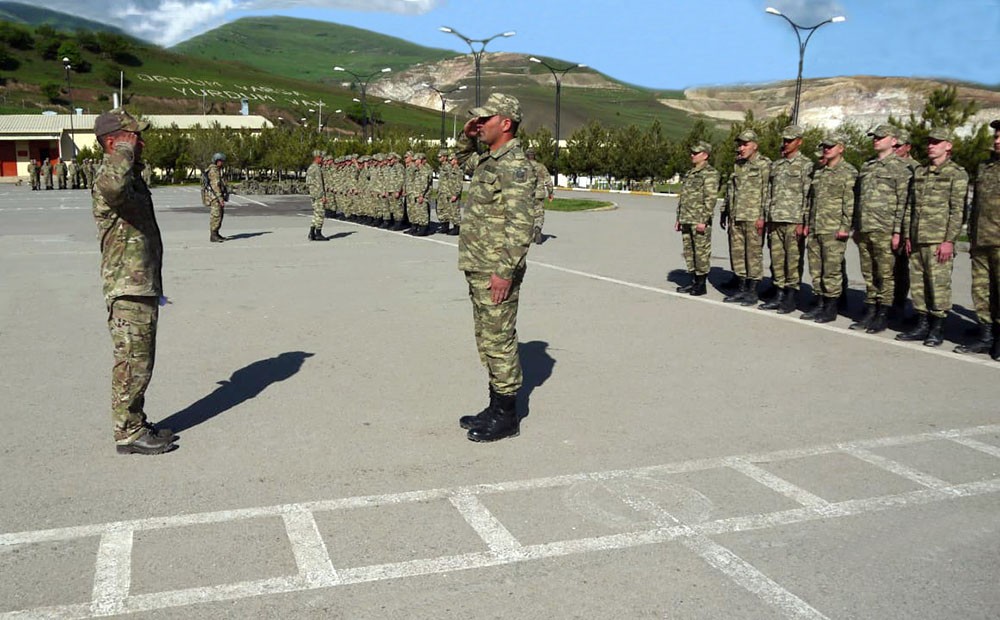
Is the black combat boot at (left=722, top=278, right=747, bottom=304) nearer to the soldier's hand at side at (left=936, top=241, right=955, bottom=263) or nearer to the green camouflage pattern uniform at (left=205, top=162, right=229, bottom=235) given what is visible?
the soldier's hand at side at (left=936, top=241, right=955, bottom=263)

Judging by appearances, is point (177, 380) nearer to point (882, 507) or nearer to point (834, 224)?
point (882, 507)

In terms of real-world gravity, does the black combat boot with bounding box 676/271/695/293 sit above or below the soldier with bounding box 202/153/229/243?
below

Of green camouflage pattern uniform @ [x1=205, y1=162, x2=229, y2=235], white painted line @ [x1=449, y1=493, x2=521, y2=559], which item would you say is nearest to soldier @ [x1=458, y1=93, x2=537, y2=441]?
white painted line @ [x1=449, y1=493, x2=521, y2=559]

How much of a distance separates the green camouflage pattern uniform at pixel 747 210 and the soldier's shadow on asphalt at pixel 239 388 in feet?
20.0

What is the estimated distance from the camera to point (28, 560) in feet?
12.1

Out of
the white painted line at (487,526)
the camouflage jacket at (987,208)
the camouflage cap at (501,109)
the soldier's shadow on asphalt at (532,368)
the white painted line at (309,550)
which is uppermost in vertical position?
the camouflage cap at (501,109)

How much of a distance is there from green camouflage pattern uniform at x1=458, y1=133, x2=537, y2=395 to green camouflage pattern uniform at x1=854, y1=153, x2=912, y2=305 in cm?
544

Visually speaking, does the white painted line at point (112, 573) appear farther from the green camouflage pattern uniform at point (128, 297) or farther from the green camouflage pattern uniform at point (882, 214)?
the green camouflage pattern uniform at point (882, 214)

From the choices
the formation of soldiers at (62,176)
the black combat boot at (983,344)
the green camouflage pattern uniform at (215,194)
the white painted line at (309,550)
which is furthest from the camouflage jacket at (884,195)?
the formation of soldiers at (62,176)

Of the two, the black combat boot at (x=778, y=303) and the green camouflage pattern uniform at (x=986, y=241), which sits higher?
the green camouflage pattern uniform at (x=986, y=241)

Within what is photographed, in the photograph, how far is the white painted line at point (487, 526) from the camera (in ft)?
12.6

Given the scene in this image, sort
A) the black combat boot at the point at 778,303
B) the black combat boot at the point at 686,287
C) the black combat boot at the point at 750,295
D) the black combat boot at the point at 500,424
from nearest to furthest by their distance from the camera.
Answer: the black combat boot at the point at 500,424, the black combat boot at the point at 778,303, the black combat boot at the point at 750,295, the black combat boot at the point at 686,287

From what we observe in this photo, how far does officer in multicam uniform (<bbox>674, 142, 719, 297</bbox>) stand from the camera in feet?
36.4

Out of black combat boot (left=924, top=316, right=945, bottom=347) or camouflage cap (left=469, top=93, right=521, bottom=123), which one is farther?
black combat boot (left=924, top=316, right=945, bottom=347)
